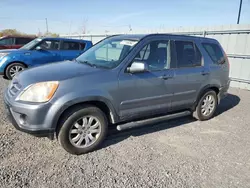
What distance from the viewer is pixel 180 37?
4.22 meters

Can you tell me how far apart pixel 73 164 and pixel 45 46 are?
6.43m

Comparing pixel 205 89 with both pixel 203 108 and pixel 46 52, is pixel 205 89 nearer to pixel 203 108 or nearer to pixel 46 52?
pixel 203 108

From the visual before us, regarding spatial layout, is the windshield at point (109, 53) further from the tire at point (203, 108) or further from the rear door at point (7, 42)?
the rear door at point (7, 42)

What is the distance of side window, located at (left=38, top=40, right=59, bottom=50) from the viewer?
8.15m

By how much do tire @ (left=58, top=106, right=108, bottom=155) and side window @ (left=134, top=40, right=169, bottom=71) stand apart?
1.19 meters

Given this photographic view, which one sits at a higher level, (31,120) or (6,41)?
(6,41)

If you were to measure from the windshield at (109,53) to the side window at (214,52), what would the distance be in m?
1.93

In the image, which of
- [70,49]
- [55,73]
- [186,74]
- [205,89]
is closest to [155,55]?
[186,74]

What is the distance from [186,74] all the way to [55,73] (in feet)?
7.99

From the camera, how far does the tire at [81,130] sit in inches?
A: 119

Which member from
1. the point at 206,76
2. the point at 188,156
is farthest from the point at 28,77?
the point at 206,76

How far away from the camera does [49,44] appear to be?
831cm

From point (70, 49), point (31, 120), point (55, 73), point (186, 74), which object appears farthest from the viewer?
point (70, 49)

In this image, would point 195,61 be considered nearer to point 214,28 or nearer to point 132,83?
point 132,83
